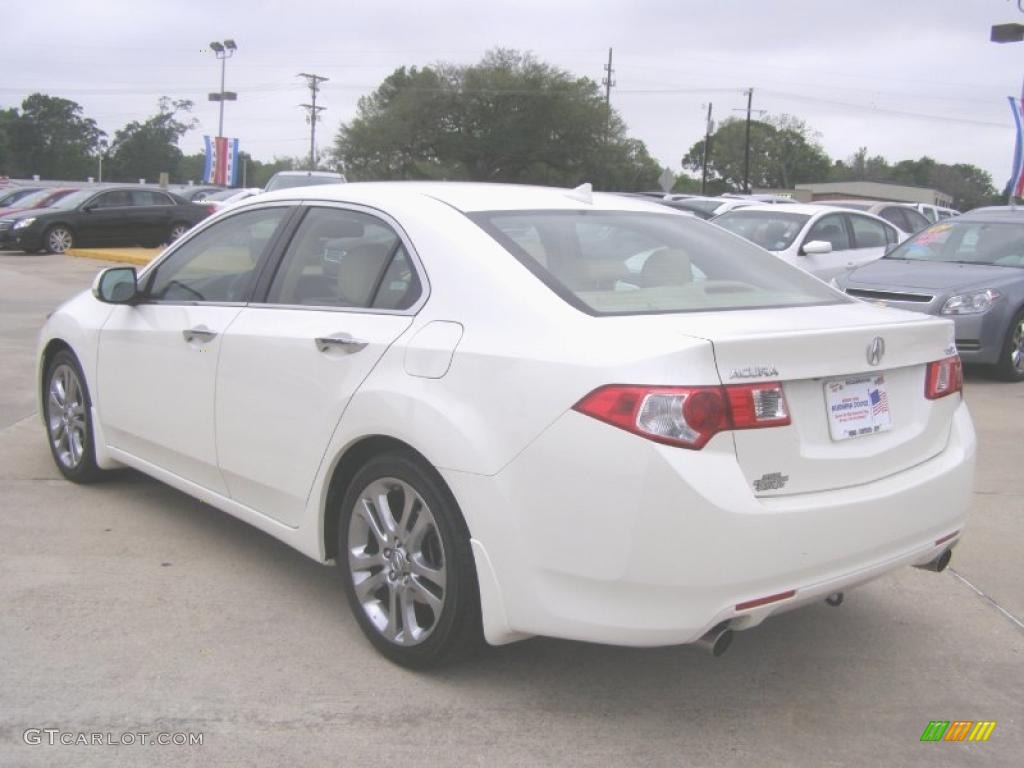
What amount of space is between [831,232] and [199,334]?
996 centimetres

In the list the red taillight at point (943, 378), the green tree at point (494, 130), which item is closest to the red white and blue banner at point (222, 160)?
the green tree at point (494, 130)

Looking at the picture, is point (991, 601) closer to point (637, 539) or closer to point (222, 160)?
point (637, 539)

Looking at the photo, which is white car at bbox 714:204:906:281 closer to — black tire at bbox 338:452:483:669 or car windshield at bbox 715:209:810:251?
car windshield at bbox 715:209:810:251

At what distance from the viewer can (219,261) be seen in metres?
4.53

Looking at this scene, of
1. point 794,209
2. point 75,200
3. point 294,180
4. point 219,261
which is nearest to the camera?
point 219,261

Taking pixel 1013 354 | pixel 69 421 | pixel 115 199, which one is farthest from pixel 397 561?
pixel 115 199

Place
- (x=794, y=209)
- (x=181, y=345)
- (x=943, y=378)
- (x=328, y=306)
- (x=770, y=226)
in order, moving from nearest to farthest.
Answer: (x=943, y=378) < (x=328, y=306) < (x=181, y=345) < (x=770, y=226) < (x=794, y=209)

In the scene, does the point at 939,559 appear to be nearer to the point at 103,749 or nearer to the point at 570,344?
the point at 570,344

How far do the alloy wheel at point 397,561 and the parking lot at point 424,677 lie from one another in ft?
0.60

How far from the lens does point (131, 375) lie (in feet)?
15.4

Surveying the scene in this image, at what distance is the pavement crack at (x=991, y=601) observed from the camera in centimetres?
398

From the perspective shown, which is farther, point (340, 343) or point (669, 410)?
point (340, 343)

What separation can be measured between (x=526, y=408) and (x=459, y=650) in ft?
2.95

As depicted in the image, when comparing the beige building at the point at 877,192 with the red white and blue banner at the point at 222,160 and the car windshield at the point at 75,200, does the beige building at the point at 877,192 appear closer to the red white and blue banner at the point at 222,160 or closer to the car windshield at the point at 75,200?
the red white and blue banner at the point at 222,160
